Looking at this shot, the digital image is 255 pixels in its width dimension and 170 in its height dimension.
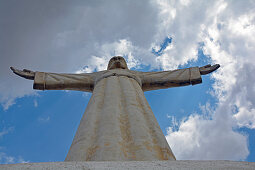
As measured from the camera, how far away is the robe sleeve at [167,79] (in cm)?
830

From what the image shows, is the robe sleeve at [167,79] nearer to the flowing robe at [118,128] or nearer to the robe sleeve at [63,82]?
the flowing robe at [118,128]

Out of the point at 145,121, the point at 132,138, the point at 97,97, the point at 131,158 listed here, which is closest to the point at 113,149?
the point at 131,158

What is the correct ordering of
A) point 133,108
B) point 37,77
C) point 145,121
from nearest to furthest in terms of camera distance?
point 145,121, point 133,108, point 37,77

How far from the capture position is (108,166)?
1.83 m

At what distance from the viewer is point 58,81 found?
26.7 ft

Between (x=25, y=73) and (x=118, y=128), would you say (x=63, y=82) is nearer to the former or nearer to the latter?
(x=25, y=73)

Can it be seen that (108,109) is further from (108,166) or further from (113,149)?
(108,166)

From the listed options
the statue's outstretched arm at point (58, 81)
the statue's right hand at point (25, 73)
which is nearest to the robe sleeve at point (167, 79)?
the statue's outstretched arm at point (58, 81)

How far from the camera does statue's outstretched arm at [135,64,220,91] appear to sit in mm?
8312

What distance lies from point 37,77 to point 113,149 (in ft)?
17.7

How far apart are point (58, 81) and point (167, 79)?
3.33 m

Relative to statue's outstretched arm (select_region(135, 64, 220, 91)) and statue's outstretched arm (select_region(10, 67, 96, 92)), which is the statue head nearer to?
statue's outstretched arm (select_region(135, 64, 220, 91))

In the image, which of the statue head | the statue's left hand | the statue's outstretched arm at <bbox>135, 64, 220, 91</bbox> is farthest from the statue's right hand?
the statue's left hand

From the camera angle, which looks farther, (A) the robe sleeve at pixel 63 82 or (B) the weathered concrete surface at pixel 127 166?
(A) the robe sleeve at pixel 63 82
